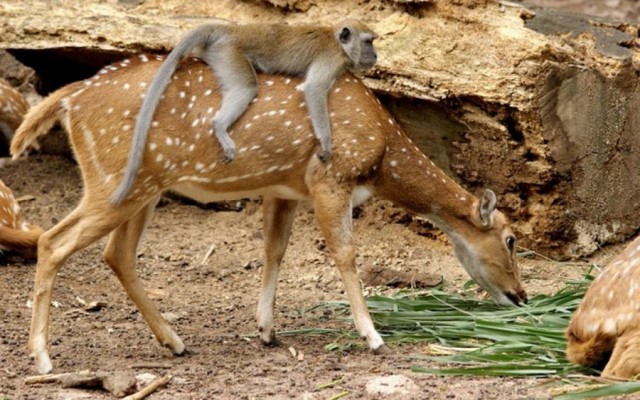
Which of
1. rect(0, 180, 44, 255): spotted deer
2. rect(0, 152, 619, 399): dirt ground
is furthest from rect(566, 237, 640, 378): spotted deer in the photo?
rect(0, 180, 44, 255): spotted deer

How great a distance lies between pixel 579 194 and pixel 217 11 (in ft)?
10.5

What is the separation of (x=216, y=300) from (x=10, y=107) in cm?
364

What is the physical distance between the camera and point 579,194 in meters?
9.12

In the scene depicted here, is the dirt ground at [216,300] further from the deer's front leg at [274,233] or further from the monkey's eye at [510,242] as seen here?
the monkey's eye at [510,242]

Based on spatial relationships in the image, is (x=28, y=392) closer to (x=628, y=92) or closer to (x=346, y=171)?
(x=346, y=171)

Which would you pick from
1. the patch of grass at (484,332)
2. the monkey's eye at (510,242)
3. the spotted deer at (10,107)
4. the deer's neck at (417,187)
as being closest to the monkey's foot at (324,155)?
the deer's neck at (417,187)

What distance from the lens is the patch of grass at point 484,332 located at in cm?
629

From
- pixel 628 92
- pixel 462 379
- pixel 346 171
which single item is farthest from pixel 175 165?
pixel 628 92

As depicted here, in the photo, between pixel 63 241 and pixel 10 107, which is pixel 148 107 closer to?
pixel 63 241

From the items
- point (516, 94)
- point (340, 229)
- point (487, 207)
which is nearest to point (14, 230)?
point (340, 229)

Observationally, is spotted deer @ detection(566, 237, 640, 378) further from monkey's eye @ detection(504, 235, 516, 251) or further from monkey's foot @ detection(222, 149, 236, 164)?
monkey's foot @ detection(222, 149, 236, 164)

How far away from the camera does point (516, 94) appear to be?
8680 mm

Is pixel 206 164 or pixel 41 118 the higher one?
pixel 41 118

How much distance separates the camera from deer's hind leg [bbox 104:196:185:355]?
7.46 meters
